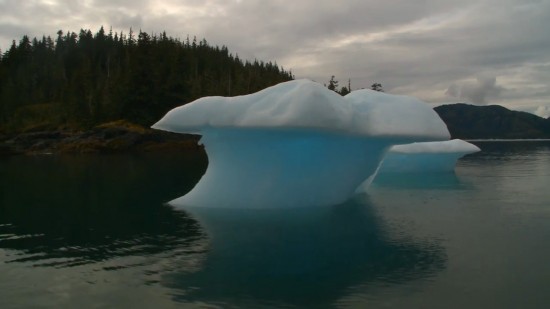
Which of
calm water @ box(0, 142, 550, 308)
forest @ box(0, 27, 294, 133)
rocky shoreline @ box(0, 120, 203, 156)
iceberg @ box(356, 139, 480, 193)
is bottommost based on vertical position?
calm water @ box(0, 142, 550, 308)

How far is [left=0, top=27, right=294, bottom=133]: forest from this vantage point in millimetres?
64875

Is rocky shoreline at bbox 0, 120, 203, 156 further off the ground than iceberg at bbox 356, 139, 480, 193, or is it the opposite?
rocky shoreline at bbox 0, 120, 203, 156

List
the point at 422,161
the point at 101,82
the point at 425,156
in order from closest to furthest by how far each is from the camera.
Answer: the point at 425,156 → the point at 422,161 → the point at 101,82

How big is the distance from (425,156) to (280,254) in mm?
21953

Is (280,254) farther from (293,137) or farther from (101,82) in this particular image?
(101,82)

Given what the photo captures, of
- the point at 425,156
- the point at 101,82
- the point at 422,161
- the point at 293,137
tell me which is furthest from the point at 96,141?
the point at 293,137

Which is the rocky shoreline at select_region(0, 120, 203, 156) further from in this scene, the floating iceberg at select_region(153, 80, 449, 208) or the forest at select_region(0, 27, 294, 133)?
the floating iceberg at select_region(153, 80, 449, 208)

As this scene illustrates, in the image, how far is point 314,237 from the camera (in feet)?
40.1

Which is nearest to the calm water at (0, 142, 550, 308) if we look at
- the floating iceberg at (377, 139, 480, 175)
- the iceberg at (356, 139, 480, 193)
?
the iceberg at (356, 139, 480, 193)

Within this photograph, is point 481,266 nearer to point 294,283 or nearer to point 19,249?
point 294,283

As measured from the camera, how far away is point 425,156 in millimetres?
30578

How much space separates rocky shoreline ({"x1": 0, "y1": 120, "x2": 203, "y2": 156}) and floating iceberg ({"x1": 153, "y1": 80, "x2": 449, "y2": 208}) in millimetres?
43150

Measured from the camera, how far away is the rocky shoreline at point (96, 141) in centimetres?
5669

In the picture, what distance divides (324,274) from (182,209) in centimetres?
821
